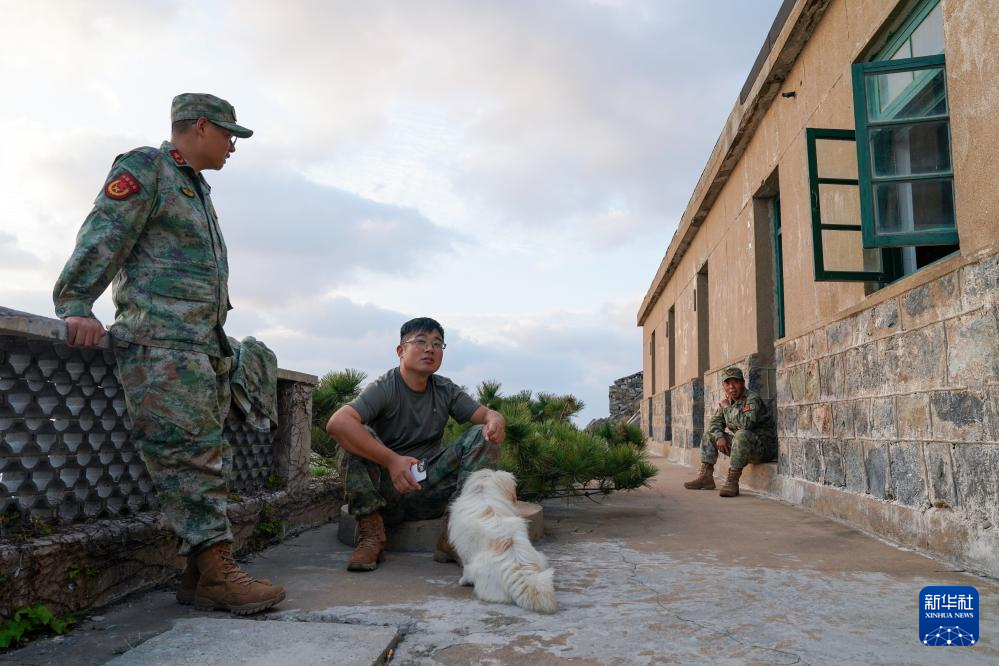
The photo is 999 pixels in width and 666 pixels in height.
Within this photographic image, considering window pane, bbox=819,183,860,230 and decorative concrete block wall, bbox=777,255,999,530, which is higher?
window pane, bbox=819,183,860,230

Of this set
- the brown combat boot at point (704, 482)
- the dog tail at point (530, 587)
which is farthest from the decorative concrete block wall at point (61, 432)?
the brown combat boot at point (704, 482)

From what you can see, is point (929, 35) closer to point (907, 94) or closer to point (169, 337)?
point (907, 94)

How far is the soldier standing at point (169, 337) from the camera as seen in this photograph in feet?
6.66

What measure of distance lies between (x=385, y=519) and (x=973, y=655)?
2.19 metres

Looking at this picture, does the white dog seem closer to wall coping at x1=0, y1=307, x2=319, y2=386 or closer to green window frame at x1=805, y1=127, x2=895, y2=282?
wall coping at x1=0, y1=307, x2=319, y2=386

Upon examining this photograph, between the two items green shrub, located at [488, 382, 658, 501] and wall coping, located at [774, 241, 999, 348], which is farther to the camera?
green shrub, located at [488, 382, 658, 501]

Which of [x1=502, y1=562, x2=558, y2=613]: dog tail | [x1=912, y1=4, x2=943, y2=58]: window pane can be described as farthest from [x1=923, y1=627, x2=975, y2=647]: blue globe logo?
[x1=912, y1=4, x2=943, y2=58]: window pane

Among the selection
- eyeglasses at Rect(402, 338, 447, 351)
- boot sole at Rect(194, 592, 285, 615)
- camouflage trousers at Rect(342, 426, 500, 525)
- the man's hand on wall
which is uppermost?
eyeglasses at Rect(402, 338, 447, 351)

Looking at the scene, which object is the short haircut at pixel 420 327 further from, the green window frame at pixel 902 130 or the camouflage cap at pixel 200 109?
the green window frame at pixel 902 130

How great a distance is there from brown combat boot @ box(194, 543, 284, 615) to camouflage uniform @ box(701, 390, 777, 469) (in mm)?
4098

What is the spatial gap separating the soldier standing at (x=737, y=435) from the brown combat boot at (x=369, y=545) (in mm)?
3228

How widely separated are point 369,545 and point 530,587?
906 millimetres

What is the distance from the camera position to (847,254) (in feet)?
13.8

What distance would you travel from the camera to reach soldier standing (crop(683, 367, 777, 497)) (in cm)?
538
